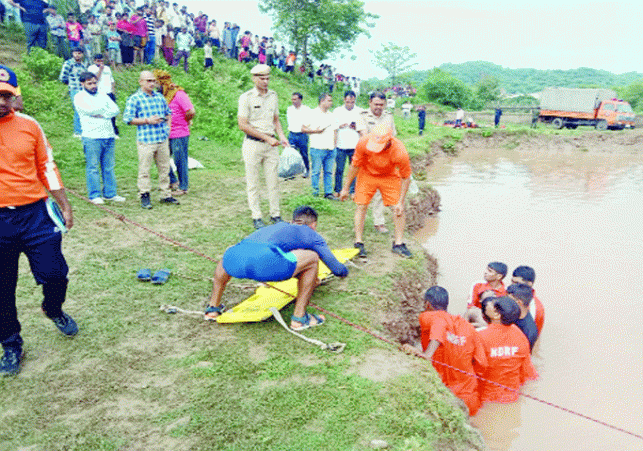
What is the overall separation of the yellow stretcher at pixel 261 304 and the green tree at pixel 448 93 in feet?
125

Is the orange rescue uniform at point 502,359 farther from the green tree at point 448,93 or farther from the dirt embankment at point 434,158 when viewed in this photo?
the green tree at point 448,93

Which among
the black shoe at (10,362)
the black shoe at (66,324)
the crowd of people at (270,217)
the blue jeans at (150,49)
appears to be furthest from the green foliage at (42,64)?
the black shoe at (10,362)

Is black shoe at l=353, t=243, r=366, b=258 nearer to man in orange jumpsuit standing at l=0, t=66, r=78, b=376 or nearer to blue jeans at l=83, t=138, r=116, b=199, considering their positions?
man in orange jumpsuit standing at l=0, t=66, r=78, b=376

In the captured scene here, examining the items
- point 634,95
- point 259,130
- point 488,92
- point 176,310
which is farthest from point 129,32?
point 634,95

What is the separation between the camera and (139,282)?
198 inches

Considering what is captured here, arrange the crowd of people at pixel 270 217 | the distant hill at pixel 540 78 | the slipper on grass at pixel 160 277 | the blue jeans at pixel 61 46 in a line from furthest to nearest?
the distant hill at pixel 540 78 < the blue jeans at pixel 61 46 < the slipper on grass at pixel 160 277 < the crowd of people at pixel 270 217

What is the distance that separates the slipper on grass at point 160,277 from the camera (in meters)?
5.00

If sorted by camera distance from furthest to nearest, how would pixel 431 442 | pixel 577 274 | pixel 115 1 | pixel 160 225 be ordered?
1. pixel 115 1
2. pixel 577 274
3. pixel 160 225
4. pixel 431 442

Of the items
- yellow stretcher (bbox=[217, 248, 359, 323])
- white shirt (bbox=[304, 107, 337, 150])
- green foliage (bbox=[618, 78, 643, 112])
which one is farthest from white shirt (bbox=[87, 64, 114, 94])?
green foliage (bbox=[618, 78, 643, 112])

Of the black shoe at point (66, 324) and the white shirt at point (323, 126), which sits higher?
the white shirt at point (323, 126)

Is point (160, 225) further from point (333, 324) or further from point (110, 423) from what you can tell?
point (110, 423)

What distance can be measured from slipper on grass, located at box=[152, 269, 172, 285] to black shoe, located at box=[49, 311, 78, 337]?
1065 mm

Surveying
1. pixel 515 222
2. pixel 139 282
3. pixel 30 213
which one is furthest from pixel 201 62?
pixel 30 213

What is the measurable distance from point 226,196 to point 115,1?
1097 centimetres
